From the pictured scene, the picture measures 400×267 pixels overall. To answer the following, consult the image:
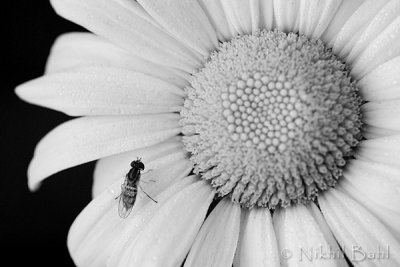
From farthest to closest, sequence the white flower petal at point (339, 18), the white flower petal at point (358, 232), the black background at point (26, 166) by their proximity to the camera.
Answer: the black background at point (26, 166) → the white flower petal at point (339, 18) → the white flower petal at point (358, 232)

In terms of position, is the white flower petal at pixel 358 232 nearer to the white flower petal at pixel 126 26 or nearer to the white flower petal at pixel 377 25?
the white flower petal at pixel 377 25

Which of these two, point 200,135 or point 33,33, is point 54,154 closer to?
point 200,135

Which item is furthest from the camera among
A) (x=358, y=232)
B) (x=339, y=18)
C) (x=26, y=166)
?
(x=26, y=166)

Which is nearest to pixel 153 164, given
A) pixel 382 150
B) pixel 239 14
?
pixel 239 14

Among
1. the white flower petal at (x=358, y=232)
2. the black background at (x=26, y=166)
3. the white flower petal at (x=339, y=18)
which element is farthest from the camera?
the black background at (x=26, y=166)

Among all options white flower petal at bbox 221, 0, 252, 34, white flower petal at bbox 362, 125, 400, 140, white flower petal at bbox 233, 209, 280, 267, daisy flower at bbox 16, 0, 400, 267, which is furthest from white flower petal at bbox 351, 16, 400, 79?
white flower petal at bbox 233, 209, 280, 267

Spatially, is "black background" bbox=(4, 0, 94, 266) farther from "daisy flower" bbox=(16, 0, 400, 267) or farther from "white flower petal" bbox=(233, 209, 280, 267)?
"white flower petal" bbox=(233, 209, 280, 267)

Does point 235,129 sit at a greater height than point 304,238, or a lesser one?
greater

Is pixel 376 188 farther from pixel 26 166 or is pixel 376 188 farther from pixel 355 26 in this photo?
pixel 26 166

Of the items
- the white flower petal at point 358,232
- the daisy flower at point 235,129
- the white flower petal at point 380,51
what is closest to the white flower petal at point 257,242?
the daisy flower at point 235,129
